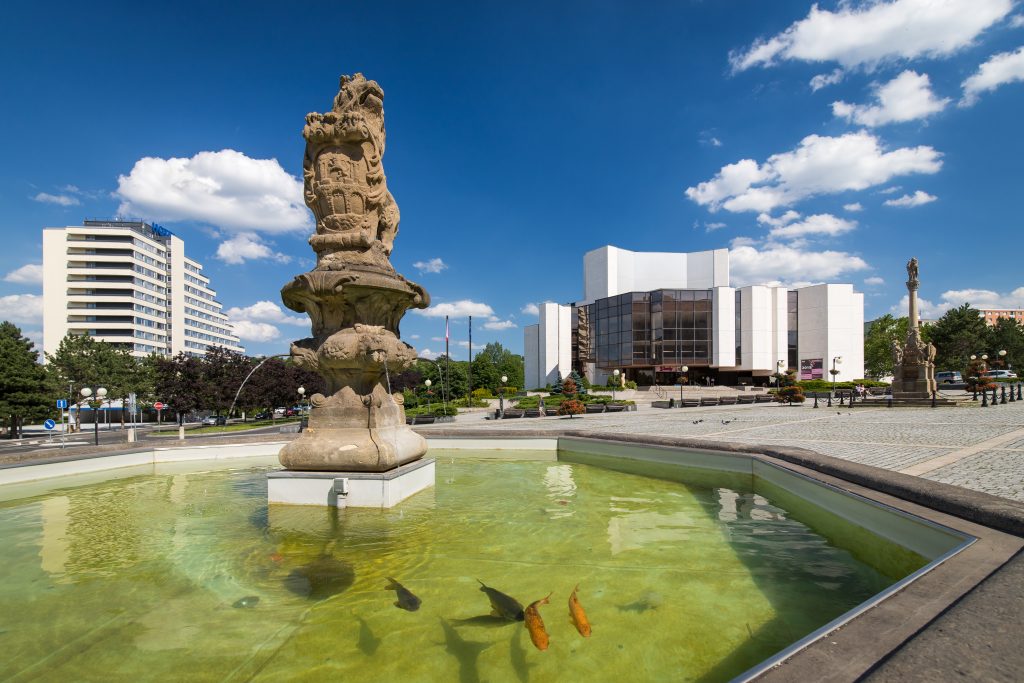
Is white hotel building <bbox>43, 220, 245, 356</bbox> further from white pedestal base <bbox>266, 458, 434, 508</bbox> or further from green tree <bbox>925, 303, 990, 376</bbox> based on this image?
green tree <bbox>925, 303, 990, 376</bbox>

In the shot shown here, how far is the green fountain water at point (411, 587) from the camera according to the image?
2.92 m

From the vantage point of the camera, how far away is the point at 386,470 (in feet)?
22.5

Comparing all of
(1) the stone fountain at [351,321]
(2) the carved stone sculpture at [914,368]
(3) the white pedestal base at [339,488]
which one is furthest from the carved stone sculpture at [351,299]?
(2) the carved stone sculpture at [914,368]

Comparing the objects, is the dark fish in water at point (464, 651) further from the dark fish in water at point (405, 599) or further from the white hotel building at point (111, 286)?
the white hotel building at point (111, 286)

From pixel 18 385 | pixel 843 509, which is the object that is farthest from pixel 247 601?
pixel 18 385

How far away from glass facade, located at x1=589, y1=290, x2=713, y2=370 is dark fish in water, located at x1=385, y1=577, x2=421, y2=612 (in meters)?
63.5

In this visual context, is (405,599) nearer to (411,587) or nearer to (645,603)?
(411,587)

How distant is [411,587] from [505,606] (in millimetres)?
1024

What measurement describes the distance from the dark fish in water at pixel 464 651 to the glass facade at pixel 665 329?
64010mm

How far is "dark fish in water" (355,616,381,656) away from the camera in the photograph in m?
3.05

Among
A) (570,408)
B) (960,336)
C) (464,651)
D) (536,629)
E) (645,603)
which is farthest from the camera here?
(960,336)

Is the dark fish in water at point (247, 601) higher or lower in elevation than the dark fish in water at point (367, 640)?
lower

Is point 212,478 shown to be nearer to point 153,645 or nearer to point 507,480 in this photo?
point 507,480

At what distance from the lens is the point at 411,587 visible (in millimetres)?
3967
